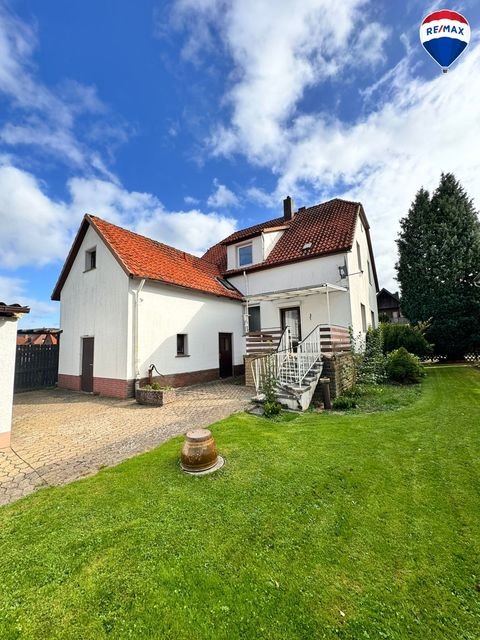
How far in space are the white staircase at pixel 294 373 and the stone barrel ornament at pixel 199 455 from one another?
4408 mm

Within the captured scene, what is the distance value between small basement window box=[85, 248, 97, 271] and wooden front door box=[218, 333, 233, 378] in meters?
7.03

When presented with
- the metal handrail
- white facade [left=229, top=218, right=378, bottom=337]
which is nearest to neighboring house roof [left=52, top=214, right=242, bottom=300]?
white facade [left=229, top=218, right=378, bottom=337]

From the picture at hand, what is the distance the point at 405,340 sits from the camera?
1736 centimetres

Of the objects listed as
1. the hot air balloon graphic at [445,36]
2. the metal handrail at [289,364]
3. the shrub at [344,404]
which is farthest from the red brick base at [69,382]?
the hot air balloon graphic at [445,36]

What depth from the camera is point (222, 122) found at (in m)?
11.3

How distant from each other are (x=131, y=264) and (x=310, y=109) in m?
9.24

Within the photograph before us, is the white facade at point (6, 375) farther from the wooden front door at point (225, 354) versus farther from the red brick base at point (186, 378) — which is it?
the wooden front door at point (225, 354)

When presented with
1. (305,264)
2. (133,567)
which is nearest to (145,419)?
(133,567)

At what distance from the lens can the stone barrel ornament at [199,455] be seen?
4.43 m

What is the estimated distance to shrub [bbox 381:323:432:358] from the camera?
56.2 ft

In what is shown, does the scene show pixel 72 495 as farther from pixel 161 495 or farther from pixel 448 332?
pixel 448 332

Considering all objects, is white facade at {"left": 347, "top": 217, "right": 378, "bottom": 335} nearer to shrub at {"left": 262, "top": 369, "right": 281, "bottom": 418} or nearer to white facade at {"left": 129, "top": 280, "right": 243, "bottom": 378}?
shrub at {"left": 262, "top": 369, "right": 281, "bottom": 418}

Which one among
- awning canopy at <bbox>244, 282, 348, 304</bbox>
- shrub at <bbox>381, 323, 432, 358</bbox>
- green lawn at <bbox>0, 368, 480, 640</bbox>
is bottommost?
green lawn at <bbox>0, 368, 480, 640</bbox>

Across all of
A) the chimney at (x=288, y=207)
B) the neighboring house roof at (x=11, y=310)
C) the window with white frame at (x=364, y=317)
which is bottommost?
the neighboring house roof at (x=11, y=310)
